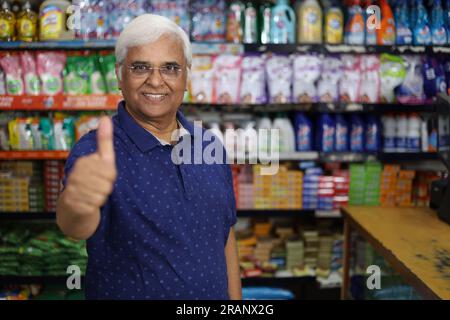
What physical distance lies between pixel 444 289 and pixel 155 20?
1.16 metres

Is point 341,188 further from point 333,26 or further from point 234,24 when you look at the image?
point 234,24

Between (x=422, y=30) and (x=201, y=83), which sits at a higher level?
(x=422, y=30)

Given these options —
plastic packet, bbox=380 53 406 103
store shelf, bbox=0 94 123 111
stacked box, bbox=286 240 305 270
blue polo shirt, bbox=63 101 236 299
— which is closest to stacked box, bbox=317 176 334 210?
stacked box, bbox=286 240 305 270

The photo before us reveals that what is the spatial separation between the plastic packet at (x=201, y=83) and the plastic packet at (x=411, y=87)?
4.33 ft

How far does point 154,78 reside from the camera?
1.40 meters

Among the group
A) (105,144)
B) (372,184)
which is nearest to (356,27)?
(372,184)

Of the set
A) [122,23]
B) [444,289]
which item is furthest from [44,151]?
[444,289]

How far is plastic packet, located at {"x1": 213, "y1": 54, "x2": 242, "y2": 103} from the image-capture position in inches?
138

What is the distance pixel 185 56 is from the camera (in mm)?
1482

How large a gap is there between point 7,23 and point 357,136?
250 centimetres

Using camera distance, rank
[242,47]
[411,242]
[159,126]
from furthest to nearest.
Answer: [242,47] < [411,242] < [159,126]

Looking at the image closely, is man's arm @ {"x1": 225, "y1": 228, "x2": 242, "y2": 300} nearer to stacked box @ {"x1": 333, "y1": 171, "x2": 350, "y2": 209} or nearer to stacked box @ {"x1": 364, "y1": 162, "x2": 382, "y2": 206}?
stacked box @ {"x1": 333, "y1": 171, "x2": 350, "y2": 209}

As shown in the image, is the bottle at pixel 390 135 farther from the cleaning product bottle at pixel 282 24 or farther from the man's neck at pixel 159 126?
the man's neck at pixel 159 126

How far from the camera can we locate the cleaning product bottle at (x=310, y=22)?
349cm
